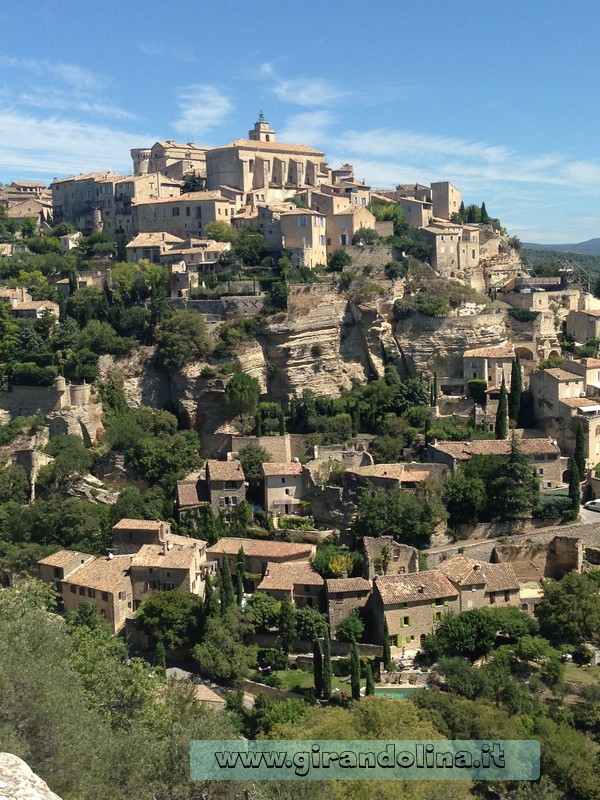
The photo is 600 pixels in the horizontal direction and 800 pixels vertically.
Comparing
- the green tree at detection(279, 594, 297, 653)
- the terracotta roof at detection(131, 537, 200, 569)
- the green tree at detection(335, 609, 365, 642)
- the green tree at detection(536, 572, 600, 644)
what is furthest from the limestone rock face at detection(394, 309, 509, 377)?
the green tree at detection(279, 594, 297, 653)

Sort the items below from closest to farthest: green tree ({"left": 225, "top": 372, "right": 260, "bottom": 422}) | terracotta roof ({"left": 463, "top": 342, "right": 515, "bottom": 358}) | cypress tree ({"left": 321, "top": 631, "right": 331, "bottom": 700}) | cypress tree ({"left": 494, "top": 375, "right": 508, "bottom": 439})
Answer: cypress tree ({"left": 321, "top": 631, "right": 331, "bottom": 700}) → cypress tree ({"left": 494, "top": 375, "right": 508, "bottom": 439}) → green tree ({"left": 225, "top": 372, "right": 260, "bottom": 422}) → terracotta roof ({"left": 463, "top": 342, "right": 515, "bottom": 358})

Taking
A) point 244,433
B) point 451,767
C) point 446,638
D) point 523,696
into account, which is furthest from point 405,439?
point 451,767

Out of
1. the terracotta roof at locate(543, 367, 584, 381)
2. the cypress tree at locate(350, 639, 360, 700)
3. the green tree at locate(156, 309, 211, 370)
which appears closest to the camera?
the cypress tree at locate(350, 639, 360, 700)

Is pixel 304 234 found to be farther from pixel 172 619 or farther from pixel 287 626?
pixel 172 619

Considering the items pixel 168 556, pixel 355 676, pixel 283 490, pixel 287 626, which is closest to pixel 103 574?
pixel 168 556

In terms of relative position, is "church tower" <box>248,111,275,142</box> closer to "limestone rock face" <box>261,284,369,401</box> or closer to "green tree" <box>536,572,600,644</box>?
"limestone rock face" <box>261,284,369,401</box>

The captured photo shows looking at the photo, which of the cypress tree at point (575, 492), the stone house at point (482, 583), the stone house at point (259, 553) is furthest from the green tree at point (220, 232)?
the stone house at point (482, 583)

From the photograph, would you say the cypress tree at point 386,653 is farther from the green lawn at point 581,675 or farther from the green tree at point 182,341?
the green tree at point 182,341
